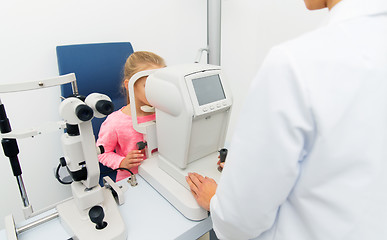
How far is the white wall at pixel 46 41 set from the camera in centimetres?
140

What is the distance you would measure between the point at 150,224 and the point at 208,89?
Answer: 1.49 ft

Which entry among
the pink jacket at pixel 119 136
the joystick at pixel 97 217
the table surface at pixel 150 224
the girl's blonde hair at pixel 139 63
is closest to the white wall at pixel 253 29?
the girl's blonde hair at pixel 139 63

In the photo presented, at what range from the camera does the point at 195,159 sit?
947 mm

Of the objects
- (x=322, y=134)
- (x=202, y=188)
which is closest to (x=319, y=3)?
(x=322, y=134)

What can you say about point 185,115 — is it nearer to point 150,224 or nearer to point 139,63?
point 150,224

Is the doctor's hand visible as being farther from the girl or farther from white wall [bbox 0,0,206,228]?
white wall [bbox 0,0,206,228]

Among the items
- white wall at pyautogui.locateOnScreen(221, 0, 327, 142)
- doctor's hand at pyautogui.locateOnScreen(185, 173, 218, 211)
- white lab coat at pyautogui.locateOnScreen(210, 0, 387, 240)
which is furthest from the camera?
white wall at pyautogui.locateOnScreen(221, 0, 327, 142)

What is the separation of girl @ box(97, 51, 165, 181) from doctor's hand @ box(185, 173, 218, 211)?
280mm

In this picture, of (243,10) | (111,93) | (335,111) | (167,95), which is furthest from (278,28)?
(335,111)

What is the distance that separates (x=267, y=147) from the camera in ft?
1.38

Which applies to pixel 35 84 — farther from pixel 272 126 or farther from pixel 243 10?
pixel 243 10

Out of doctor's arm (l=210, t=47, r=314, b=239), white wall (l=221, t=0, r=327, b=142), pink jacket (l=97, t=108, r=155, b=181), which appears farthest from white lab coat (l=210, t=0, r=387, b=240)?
white wall (l=221, t=0, r=327, b=142)

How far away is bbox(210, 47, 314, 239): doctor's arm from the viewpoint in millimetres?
385

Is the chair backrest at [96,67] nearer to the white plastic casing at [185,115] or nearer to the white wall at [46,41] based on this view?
the white wall at [46,41]
